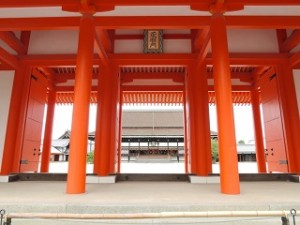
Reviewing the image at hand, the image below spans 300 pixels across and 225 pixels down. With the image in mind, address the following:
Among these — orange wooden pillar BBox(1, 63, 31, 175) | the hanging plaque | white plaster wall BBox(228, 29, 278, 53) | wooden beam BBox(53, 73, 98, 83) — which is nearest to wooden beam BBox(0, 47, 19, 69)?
orange wooden pillar BBox(1, 63, 31, 175)

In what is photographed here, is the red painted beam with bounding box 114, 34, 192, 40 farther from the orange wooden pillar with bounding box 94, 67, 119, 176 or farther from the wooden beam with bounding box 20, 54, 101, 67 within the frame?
the orange wooden pillar with bounding box 94, 67, 119, 176

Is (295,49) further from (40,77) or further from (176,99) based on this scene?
(40,77)

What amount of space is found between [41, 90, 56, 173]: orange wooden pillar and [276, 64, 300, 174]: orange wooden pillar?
6640 millimetres

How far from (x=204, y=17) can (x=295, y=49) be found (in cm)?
276

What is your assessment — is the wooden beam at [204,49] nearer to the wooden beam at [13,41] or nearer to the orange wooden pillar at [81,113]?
the orange wooden pillar at [81,113]

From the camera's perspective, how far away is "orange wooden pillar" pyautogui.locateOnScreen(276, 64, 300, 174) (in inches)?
198

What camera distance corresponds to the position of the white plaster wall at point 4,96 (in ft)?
17.3

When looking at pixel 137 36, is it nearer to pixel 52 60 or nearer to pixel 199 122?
pixel 52 60

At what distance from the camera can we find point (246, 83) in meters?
7.31

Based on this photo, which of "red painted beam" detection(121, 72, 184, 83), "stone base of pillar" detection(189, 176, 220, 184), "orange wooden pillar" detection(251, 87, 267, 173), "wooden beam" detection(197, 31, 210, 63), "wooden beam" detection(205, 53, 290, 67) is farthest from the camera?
"orange wooden pillar" detection(251, 87, 267, 173)

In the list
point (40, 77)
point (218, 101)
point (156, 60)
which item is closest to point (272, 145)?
point (218, 101)

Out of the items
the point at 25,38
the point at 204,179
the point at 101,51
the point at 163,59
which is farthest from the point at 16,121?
the point at 204,179

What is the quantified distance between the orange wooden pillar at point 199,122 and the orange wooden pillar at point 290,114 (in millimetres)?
1815

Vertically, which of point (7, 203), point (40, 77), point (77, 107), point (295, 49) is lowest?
point (7, 203)
